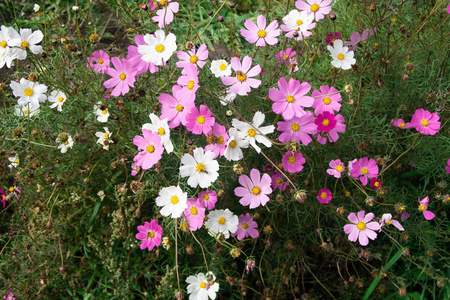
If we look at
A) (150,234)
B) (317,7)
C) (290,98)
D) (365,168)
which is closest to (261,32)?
(317,7)

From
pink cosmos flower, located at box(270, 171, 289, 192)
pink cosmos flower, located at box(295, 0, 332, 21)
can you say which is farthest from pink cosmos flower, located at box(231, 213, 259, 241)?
pink cosmos flower, located at box(295, 0, 332, 21)

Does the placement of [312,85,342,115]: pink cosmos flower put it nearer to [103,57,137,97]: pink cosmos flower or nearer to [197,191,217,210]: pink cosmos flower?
[197,191,217,210]: pink cosmos flower

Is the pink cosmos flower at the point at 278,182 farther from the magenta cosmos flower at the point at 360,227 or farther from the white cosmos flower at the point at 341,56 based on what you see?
the white cosmos flower at the point at 341,56

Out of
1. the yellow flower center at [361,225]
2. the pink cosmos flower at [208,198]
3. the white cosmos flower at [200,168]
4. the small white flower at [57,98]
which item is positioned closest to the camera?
the white cosmos flower at [200,168]

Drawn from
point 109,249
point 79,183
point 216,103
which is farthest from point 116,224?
point 216,103

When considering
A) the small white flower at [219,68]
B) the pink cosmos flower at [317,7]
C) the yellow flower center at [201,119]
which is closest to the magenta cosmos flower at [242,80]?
the small white flower at [219,68]

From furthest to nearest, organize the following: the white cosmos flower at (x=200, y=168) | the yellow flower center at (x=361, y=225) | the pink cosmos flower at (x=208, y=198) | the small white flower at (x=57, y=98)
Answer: the small white flower at (x=57, y=98) → the yellow flower center at (x=361, y=225) → the pink cosmos flower at (x=208, y=198) → the white cosmos flower at (x=200, y=168)

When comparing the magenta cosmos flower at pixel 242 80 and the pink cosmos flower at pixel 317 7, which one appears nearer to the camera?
the magenta cosmos flower at pixel 242 80
